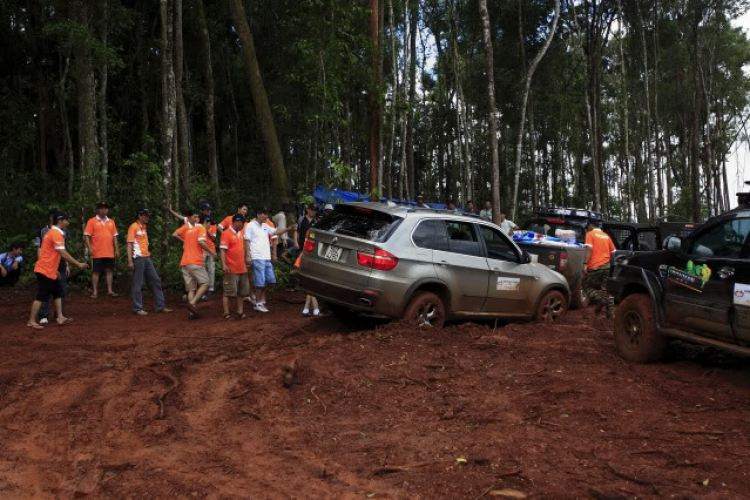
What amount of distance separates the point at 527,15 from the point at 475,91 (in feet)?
22.6

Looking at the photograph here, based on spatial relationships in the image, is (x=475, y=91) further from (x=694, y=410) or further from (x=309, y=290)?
(x=694, y=410)

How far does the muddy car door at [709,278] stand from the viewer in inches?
Answer: 236

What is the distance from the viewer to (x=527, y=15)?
2967 centimetres

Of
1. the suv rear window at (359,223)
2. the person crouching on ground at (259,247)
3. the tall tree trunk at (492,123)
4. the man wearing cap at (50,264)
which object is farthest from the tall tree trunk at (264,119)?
the suv rear window at (359,223)

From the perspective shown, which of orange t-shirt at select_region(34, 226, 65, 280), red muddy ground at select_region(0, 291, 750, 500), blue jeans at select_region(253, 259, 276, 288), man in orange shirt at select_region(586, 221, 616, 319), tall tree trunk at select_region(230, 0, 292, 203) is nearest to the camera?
red muddy ground at select_region(0, 291, 750, 500)

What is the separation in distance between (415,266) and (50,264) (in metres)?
5.51

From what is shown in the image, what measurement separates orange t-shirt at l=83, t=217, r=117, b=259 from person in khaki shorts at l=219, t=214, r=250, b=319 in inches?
124

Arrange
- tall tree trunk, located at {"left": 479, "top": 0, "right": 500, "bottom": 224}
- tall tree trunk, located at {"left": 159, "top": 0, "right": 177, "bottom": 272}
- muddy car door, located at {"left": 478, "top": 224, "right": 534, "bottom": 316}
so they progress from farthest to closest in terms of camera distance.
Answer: tall tree trunk, located at {"left": 479, "top": 0, "right": 500, "bottom": 224} < tall tree trunk, located at {"left": 159, "top": 0, "right": 177, "bottom": 272} < muddy car door, located at {"left": 478, "top": 224, "right": 534, "bottom": 316}

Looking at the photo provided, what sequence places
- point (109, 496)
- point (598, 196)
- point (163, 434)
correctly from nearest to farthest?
1. point (109, 496)
2. point (163, 434)
3. point (598, 196)

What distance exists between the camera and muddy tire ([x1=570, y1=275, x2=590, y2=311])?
39.8 ft

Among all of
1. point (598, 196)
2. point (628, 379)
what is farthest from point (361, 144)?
point (628, 379)

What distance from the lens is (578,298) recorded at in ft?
40.3

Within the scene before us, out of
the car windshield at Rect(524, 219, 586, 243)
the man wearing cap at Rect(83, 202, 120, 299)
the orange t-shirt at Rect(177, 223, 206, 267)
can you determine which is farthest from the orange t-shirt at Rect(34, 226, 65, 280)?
the car windshield at Rect(524, 219, 586, 243)

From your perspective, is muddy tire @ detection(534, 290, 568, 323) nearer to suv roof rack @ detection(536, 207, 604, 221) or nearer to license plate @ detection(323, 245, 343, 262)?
license plate @ detection(323, 245, 343, 262)
